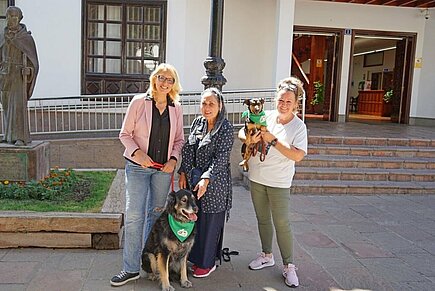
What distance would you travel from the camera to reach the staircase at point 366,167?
7137 mm

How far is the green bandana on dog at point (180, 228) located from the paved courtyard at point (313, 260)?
20.1 inches

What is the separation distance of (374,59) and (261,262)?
19.4m

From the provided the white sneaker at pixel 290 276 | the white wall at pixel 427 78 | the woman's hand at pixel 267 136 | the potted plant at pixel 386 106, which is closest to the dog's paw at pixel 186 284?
the white sneaker at pixel 290 276

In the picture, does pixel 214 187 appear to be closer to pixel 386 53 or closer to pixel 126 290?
pixel 126 290

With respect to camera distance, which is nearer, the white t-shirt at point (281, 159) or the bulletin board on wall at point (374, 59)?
the white t-shirt at point (281, 159)

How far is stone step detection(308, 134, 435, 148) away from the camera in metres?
8.38

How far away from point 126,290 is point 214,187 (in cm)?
107

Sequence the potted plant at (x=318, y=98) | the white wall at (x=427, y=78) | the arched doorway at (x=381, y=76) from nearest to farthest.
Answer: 1. the white wall at (x=427, y=78)
2. the arched doorway at (x=381, y=76)
3. the potted plant at (x=318, y=98)

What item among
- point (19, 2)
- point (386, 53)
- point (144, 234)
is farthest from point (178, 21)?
point (386, 53)

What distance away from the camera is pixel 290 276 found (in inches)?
136

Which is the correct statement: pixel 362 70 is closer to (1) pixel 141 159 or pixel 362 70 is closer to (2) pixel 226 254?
(2) pixel 226 254

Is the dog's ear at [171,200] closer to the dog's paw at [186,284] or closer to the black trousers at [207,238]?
the black trousers at [207,238]

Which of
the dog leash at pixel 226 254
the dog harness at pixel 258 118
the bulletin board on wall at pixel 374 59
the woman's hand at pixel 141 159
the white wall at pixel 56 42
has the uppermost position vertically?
the bulletin board on wall at pixel 374 59

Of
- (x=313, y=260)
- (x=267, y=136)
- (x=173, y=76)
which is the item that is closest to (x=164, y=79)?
(x=173, y=76)
